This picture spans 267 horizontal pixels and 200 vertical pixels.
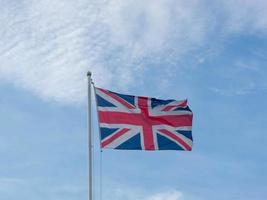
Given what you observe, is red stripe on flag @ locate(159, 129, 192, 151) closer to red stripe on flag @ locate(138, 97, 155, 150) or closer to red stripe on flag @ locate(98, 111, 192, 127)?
red stripe on flag @ locate(98, 111, 192, 127)

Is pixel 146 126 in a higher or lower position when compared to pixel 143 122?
lower

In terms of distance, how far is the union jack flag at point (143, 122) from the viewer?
29.9m

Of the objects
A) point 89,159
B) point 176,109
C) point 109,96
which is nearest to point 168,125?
point 176,109


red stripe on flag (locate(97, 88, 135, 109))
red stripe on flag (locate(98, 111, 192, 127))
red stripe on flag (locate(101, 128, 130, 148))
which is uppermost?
red stripe on flag (locate(97, 88, 135, 109))

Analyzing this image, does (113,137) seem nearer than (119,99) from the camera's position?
Yes

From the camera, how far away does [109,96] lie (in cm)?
3031

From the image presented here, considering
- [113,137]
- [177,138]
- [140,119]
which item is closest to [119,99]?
[140,119]

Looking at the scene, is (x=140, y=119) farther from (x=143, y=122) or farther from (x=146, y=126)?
(x=146, y=126)

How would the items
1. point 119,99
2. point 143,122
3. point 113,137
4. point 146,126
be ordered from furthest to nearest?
point 143,122 → point 146,126 → point 119,99 → point 113,137

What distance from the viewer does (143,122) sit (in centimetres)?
3081

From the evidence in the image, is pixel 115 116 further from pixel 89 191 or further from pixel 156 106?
pixel 89 191

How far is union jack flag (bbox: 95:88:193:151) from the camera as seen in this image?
98.0 feet

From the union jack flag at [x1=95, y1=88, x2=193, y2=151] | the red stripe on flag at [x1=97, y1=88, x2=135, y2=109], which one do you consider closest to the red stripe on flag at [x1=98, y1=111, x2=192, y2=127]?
the union jack flag at [x1=95, y1=88, x2=193, y2=151]

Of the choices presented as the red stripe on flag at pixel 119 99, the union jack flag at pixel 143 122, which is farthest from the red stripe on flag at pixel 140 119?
the red stripe on flag at pixel 119 99
